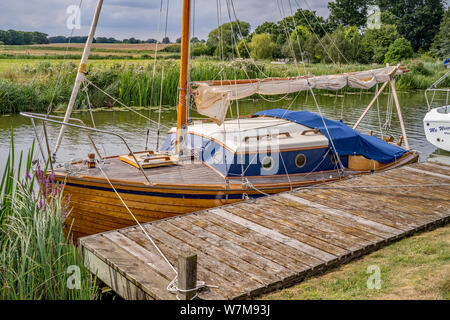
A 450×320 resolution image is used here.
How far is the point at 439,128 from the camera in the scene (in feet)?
56.7

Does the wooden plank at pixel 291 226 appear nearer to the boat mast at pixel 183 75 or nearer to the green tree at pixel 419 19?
the boat mast at pixel 183 75

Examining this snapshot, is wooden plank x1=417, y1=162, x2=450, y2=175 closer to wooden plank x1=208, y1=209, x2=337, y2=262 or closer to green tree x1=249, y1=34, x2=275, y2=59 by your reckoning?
wooden plank x1=208, y1=209, x2=337, y2=262

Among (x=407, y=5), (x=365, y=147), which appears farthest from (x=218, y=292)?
(x=407, y=5)

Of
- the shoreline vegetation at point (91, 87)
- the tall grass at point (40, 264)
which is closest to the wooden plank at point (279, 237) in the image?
the tall grass at point (40, 264)

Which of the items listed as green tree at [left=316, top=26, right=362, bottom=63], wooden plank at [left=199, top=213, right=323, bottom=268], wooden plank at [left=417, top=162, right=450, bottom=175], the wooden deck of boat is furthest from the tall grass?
green tree at [left=316, top=26, right=362, bottom=63]

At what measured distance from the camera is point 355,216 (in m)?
8.13

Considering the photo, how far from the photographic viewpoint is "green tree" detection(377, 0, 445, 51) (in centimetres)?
8388

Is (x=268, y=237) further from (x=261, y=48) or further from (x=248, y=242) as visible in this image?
(x=261, y=48)

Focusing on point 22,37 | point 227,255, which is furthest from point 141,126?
point 22,37

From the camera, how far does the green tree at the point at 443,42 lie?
6950 cm

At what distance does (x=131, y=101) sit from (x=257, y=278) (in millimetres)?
19593

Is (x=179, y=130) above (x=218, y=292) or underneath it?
above
